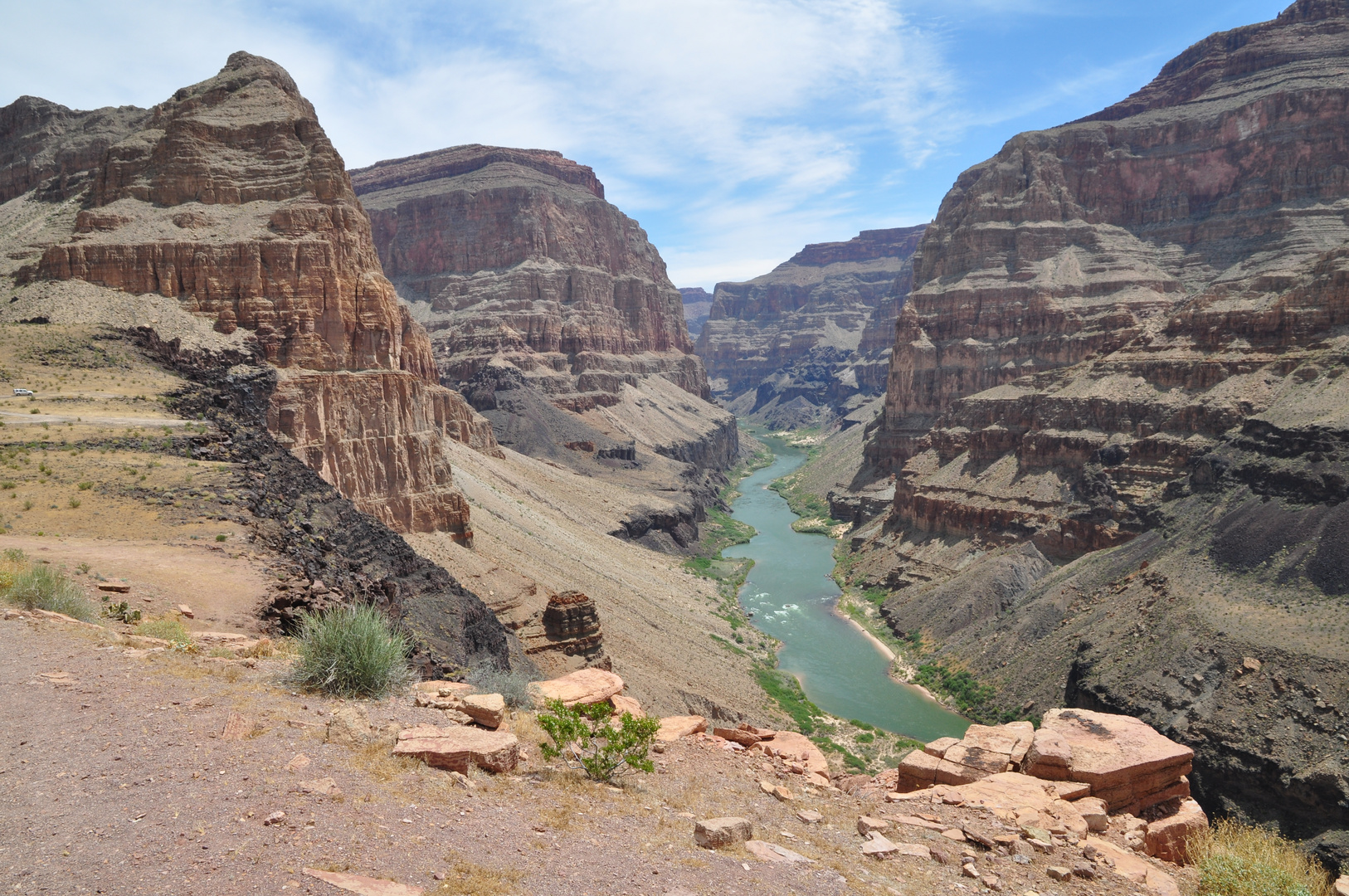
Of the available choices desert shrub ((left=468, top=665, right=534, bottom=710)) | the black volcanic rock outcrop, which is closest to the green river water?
the black volcanic rock outcrop

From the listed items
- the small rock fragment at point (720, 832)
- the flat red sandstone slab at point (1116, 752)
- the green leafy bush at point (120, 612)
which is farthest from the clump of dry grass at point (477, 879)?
the flat red sandstone slab at point (1116, 752)

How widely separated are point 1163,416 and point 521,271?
366 ft

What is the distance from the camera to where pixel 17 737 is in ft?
31.3

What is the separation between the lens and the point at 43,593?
15008 mm

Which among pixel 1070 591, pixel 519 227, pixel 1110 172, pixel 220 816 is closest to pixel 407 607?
pixel 220 816

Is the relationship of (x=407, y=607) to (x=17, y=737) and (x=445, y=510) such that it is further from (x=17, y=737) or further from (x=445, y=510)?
(x=445, y=510)

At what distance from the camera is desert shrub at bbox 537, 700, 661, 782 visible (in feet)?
40.0

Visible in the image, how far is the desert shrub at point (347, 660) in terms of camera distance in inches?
516

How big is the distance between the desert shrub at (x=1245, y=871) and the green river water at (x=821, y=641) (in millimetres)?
25171

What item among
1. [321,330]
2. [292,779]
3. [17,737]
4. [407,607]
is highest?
[321,330]

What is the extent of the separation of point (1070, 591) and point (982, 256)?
7551 centimetres

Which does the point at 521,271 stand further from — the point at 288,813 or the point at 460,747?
the point at 288,813

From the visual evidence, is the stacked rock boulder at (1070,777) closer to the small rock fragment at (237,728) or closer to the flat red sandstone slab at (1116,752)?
the flat red sandstone slab at (1116,752)

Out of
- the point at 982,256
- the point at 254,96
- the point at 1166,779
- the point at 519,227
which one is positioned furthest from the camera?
the point at 519,227
